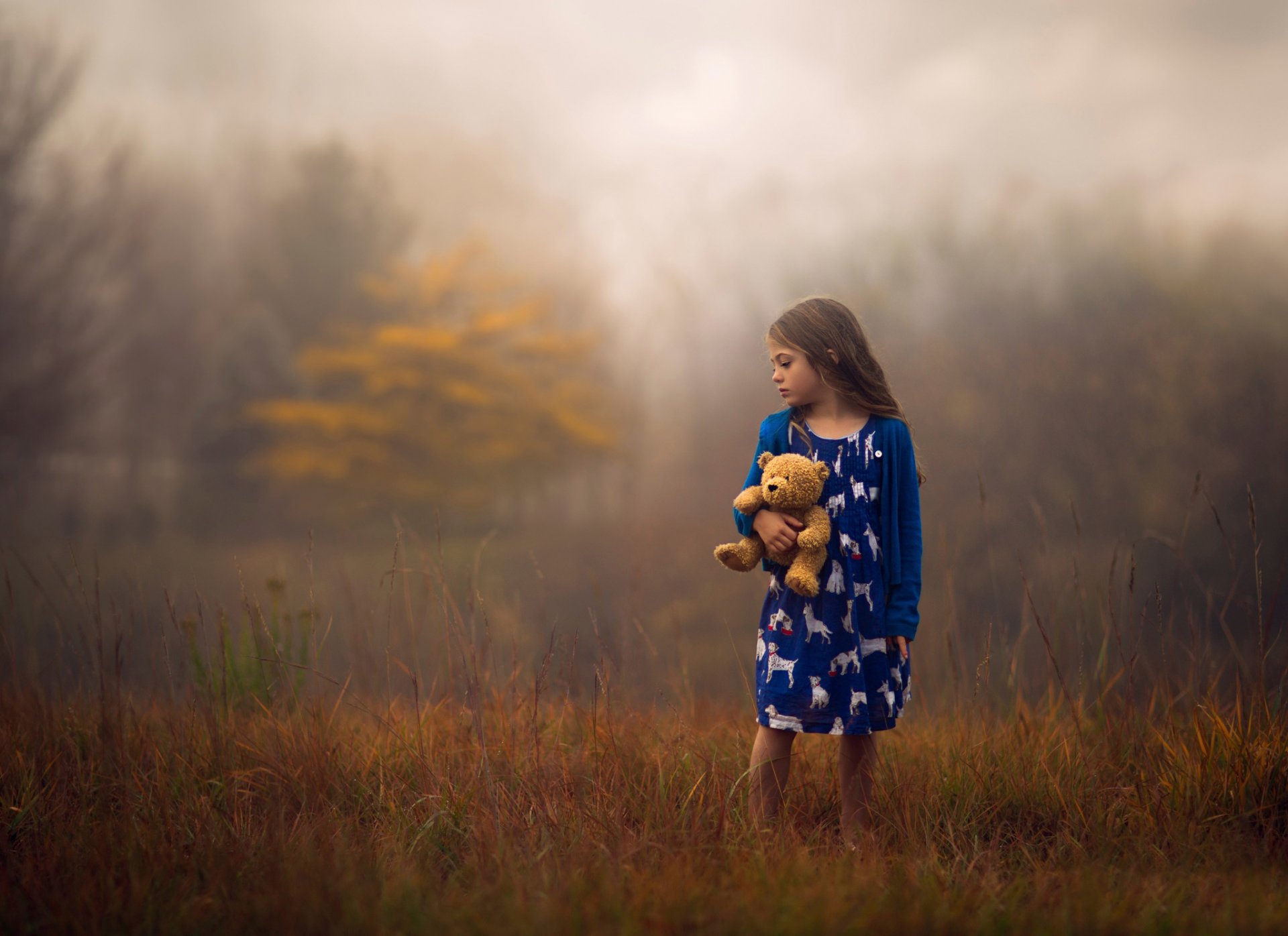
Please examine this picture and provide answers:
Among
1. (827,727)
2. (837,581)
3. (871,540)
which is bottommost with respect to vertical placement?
(827,727)

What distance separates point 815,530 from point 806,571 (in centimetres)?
11

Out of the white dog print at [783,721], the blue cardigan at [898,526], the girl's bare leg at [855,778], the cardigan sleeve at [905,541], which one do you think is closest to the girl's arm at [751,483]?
the blue cardigan at [898,526]

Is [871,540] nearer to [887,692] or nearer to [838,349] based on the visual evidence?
[887,692]

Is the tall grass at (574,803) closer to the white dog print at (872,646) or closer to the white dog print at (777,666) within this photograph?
the white dog print at (777,666)

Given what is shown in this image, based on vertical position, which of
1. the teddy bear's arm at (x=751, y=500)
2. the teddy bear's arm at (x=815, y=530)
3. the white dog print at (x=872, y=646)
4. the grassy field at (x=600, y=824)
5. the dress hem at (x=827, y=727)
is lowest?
the grassy field at (x=600, y=824)

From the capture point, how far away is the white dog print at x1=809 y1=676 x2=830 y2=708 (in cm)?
221

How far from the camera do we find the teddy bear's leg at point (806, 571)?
7.21 feet

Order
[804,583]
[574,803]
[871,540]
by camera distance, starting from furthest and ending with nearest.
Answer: [574,803] < [871,540] < [804,583]

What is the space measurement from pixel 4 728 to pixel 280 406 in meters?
8.39

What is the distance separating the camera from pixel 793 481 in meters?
2.24

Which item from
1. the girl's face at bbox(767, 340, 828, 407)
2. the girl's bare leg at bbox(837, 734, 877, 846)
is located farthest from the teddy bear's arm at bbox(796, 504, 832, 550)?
the girl's bare leg at bbox(837, 734, 877, 846)

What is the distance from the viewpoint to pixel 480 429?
11352 mm

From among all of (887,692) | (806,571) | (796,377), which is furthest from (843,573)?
(796,377)

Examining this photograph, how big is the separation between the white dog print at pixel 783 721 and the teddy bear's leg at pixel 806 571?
327mm
